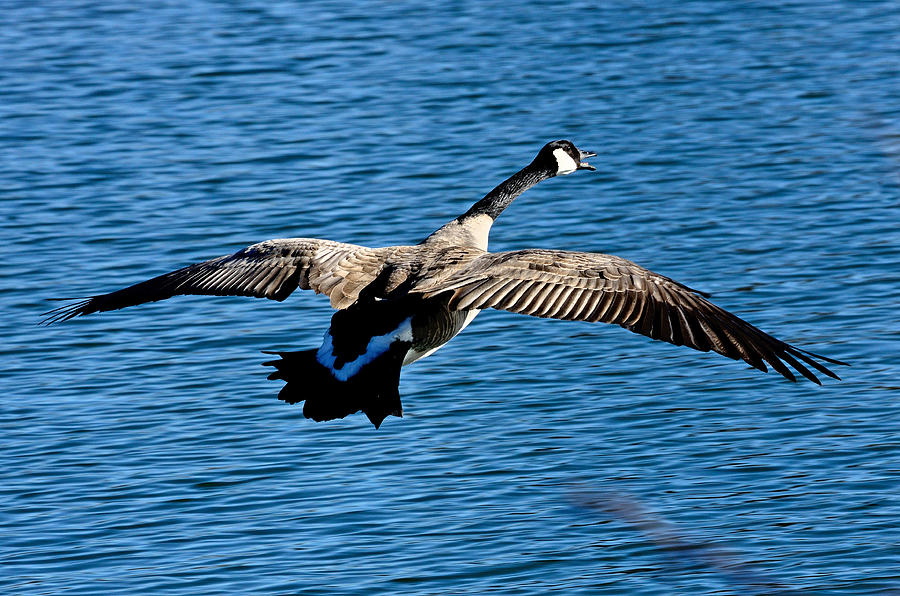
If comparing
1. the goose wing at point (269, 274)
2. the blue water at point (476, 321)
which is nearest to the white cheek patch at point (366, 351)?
the goose wing at point (269, 274)

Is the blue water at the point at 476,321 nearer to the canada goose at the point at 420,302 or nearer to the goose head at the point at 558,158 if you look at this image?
the canada goose at the point at 420,302

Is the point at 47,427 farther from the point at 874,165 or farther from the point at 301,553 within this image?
the point at 874,165

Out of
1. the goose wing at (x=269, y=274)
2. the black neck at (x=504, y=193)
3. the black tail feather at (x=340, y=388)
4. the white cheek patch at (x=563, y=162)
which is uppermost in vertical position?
the white cheek patch at (x=563, y=162)

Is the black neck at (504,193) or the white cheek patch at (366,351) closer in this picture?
the white cheek patch at (366,351)

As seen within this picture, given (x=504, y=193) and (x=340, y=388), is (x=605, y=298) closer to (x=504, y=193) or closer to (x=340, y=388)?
(x=340, y=388)

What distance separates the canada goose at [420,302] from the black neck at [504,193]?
3.46 ft

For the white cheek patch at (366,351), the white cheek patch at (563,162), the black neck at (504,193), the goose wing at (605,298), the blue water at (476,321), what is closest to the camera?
the goose wing at (605,298)

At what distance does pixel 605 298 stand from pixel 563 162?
8.98 ft

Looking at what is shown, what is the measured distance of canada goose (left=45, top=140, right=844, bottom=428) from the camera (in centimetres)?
764

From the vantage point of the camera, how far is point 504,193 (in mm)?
10094

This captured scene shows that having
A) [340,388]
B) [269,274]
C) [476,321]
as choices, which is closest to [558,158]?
[269,274]

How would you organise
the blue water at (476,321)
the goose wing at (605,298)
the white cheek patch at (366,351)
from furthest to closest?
the blue water at (476,321)
the white cheek patch at (366,351)
the goose wing at (605,298)

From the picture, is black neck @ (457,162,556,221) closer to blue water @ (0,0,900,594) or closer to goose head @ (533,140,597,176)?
goose head @ (533,140,597,176)

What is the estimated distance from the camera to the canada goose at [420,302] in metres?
7.64
